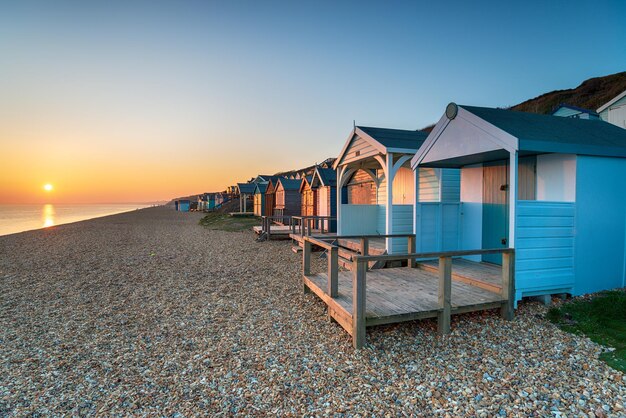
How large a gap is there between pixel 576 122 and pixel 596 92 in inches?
2435

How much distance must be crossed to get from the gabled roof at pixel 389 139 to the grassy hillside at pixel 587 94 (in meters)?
47.0

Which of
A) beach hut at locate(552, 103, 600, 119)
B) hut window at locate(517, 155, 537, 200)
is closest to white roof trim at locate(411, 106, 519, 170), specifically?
hut window at locate(517, 155, 537, 200)

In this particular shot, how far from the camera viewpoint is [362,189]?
44.7ft

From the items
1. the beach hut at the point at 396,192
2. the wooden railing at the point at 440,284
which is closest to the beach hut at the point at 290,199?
the beach hut at the point at 396,192

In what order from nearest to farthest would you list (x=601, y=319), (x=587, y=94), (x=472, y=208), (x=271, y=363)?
(x=271, y=363) < (x=601, y=319) < (x=472, y=208) < (x=587, y=94)

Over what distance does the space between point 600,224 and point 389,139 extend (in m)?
4.88

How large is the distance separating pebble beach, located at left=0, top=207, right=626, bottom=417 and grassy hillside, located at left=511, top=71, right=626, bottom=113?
5233 cm

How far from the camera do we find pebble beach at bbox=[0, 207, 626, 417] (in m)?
2.91

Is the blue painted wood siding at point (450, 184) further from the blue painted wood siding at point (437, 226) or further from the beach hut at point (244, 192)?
the beach hut at point (244, 192)

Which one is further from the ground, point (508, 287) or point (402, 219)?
point (402, 219)

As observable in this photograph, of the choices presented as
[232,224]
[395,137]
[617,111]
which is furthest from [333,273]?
[617,111]

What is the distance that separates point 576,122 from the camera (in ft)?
22.2

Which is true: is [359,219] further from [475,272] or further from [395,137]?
[475,272]

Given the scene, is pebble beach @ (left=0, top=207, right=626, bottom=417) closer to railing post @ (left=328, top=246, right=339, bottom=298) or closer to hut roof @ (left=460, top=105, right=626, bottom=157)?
railing post @ (left=328, top=246, right=339, bottom=298)
